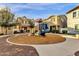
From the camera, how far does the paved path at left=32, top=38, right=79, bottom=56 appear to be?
224cm

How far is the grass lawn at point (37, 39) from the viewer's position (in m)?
2.29

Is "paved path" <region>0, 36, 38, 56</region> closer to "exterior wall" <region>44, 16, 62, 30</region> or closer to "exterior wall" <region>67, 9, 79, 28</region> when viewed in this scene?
"exterior wall" <region>44, 16, 62, 30</region>

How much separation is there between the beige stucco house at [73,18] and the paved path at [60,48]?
0.17 meters

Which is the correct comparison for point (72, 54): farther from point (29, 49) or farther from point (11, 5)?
Answer: point (11, 5)

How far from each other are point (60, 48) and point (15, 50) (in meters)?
0.48

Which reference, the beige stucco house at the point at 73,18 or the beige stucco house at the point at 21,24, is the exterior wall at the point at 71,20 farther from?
the beige stucco house at the point at 21,24

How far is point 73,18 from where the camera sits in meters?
2.28

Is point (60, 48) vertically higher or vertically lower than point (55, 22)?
lower

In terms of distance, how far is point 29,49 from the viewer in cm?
226

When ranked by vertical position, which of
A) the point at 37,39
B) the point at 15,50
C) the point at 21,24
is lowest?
the point at 15,50

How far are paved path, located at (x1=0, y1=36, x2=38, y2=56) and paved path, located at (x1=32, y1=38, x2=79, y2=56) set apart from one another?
71mm

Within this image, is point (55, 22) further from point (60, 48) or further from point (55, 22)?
point (60, 48)

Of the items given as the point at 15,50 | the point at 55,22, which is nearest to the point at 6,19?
the point at 15,50

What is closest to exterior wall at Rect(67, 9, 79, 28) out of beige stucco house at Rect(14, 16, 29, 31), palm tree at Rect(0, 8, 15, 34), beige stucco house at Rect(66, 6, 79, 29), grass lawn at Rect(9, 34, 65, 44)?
beige stucco house at Rect(66, 6, 79, 29)
